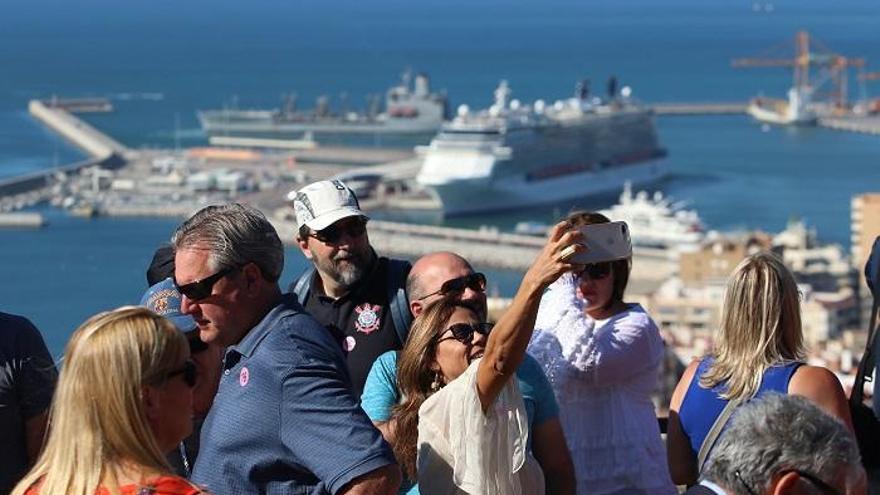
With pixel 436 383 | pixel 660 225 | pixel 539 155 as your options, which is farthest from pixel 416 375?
pixel 539 155

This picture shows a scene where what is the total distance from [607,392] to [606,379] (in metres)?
0.03

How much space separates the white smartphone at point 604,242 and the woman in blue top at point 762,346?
0.16 metres

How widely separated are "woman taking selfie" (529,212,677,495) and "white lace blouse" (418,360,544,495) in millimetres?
385

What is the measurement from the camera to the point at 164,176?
1724 inches

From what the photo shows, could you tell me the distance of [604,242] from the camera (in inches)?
91.0

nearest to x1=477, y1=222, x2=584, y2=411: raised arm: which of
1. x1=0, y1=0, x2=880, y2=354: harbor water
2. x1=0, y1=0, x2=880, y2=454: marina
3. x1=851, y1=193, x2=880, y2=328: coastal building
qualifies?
x1=0, y1=0, x2=880, y2=454: marina

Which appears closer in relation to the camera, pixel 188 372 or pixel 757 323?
pixel 188 372

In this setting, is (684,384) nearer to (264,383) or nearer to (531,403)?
(531,403)

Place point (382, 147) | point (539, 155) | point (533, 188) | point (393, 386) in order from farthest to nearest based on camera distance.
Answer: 1. point (382, 147)
2. point (539, 155)
3. point (533, 188)
4. point (393, 386)

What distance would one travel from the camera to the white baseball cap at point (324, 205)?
2.77 m

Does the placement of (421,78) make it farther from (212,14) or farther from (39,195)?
(212,14)

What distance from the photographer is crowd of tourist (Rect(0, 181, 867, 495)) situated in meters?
1.74

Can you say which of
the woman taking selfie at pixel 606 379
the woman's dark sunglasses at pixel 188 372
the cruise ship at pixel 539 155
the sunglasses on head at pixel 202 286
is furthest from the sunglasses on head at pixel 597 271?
the cruise ship at pixel 539 155

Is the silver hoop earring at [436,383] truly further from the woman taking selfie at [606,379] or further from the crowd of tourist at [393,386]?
the woman taking selfie at [606,379]
